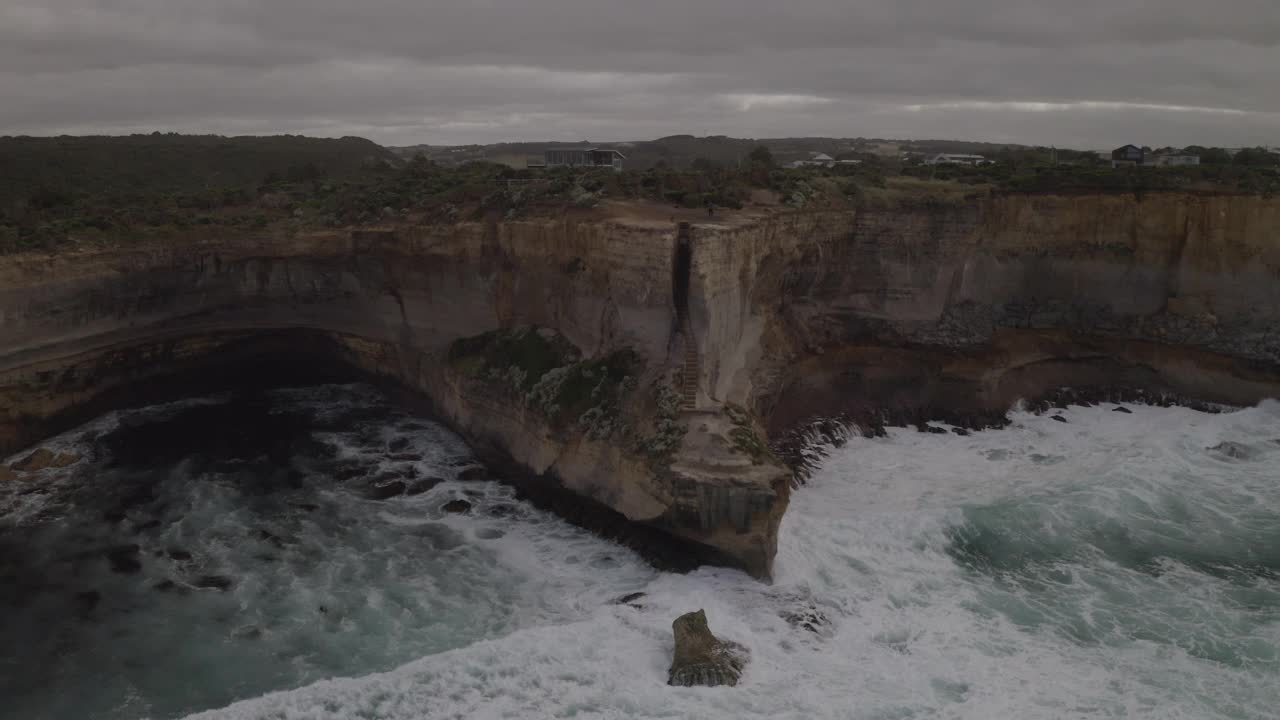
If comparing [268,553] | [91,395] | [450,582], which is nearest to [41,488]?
[91,395]

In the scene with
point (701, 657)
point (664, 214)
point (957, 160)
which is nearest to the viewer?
point (701, 657)

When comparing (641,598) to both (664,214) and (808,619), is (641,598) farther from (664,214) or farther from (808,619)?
(664,214)

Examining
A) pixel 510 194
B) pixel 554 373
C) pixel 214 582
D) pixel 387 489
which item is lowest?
pixel 214 582

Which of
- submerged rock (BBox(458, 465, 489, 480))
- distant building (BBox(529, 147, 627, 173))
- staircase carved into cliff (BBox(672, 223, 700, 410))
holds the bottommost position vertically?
submerged rock (BBox(458, 465, 489, 480))

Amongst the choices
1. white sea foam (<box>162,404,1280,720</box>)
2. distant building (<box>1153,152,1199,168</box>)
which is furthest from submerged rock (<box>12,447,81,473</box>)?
distant building (<box>1153,152,1199,168</box>)

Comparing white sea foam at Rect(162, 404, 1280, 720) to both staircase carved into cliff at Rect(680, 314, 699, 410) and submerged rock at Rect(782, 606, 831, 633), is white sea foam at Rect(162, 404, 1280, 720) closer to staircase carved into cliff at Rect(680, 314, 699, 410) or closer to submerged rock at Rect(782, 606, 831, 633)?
submerged rock at Rect(782, 606, 831, 633)

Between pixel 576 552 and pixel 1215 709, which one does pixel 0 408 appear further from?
pixel 1215 709

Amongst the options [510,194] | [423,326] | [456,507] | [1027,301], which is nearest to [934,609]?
[456,507]
